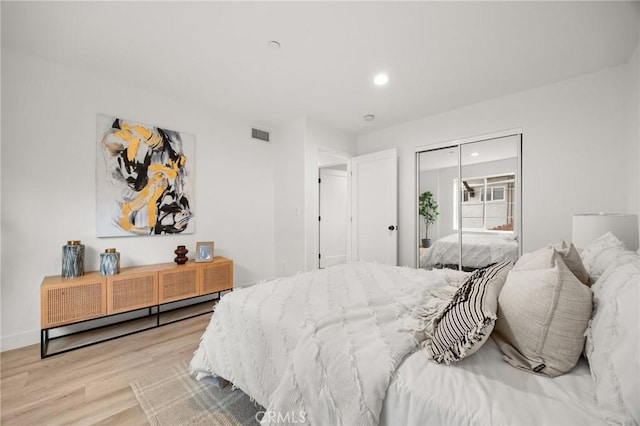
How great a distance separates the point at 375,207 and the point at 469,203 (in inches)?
53.0

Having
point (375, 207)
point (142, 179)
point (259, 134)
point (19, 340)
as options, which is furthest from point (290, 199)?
point (19, 340)

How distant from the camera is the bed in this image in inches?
30.1

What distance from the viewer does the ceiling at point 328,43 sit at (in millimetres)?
1937

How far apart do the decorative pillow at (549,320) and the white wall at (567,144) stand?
2.40 meters

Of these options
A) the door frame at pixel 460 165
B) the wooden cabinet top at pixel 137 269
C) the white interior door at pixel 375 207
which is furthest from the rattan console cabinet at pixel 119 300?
the door frame at pixel 460 165

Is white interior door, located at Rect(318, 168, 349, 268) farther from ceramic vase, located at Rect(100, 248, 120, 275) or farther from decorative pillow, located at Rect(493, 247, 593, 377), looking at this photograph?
decorative pillow, located at Rect(493, 247, 593, 377)

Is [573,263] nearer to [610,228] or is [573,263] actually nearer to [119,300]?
[610,228]

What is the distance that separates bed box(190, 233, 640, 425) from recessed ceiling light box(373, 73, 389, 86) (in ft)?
7.33

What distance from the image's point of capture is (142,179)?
3100 mm

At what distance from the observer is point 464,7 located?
1898 millimetres

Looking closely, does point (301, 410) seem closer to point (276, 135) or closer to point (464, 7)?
point (464, 7)

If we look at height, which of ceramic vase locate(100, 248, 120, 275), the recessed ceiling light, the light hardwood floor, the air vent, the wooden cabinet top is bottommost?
the light hardwood floor

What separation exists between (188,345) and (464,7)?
3491 mm

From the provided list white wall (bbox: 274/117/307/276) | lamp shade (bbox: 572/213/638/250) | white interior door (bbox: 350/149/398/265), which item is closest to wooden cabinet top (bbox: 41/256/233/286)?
white wall (bbox: 274/117/307/276)
